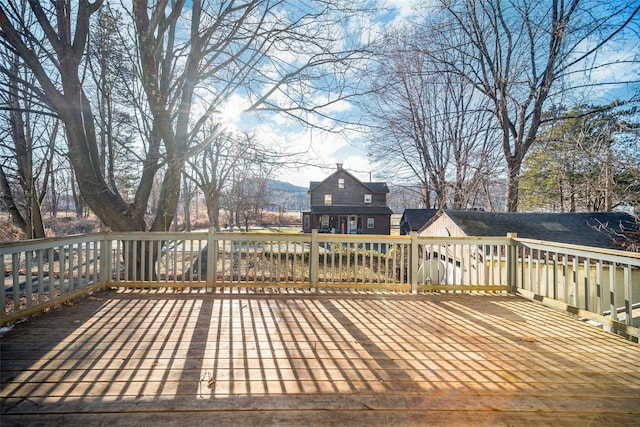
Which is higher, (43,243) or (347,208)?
(347,208)

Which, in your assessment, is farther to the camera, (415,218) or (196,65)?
(415,218)

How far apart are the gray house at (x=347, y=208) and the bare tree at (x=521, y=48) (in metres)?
13.9

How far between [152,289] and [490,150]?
12.0 metres

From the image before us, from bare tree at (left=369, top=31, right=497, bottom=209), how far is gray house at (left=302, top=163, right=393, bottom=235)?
354 inches

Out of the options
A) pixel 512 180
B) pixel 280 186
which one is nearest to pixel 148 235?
pixel 512 180

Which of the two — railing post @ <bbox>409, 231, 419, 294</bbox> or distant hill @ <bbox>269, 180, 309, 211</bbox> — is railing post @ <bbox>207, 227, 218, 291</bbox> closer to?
railing post @ <bbox>409, 231, 419, 294</bbox>

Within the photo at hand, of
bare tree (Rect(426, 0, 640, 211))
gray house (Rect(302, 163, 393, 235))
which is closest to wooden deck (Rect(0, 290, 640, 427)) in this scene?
bare tree (Rect(426, 0, 640, 211))

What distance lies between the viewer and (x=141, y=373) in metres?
1.97

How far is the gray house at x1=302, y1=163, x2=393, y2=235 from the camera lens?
23266 mm

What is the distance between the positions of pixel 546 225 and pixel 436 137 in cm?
679

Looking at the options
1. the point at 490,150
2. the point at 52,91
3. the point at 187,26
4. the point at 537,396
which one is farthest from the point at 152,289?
the point at 490,150

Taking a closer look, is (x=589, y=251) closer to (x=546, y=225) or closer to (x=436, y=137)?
(x=546, y=225)

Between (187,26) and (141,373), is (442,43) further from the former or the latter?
(141,373)

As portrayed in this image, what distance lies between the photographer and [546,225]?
26.0ft
